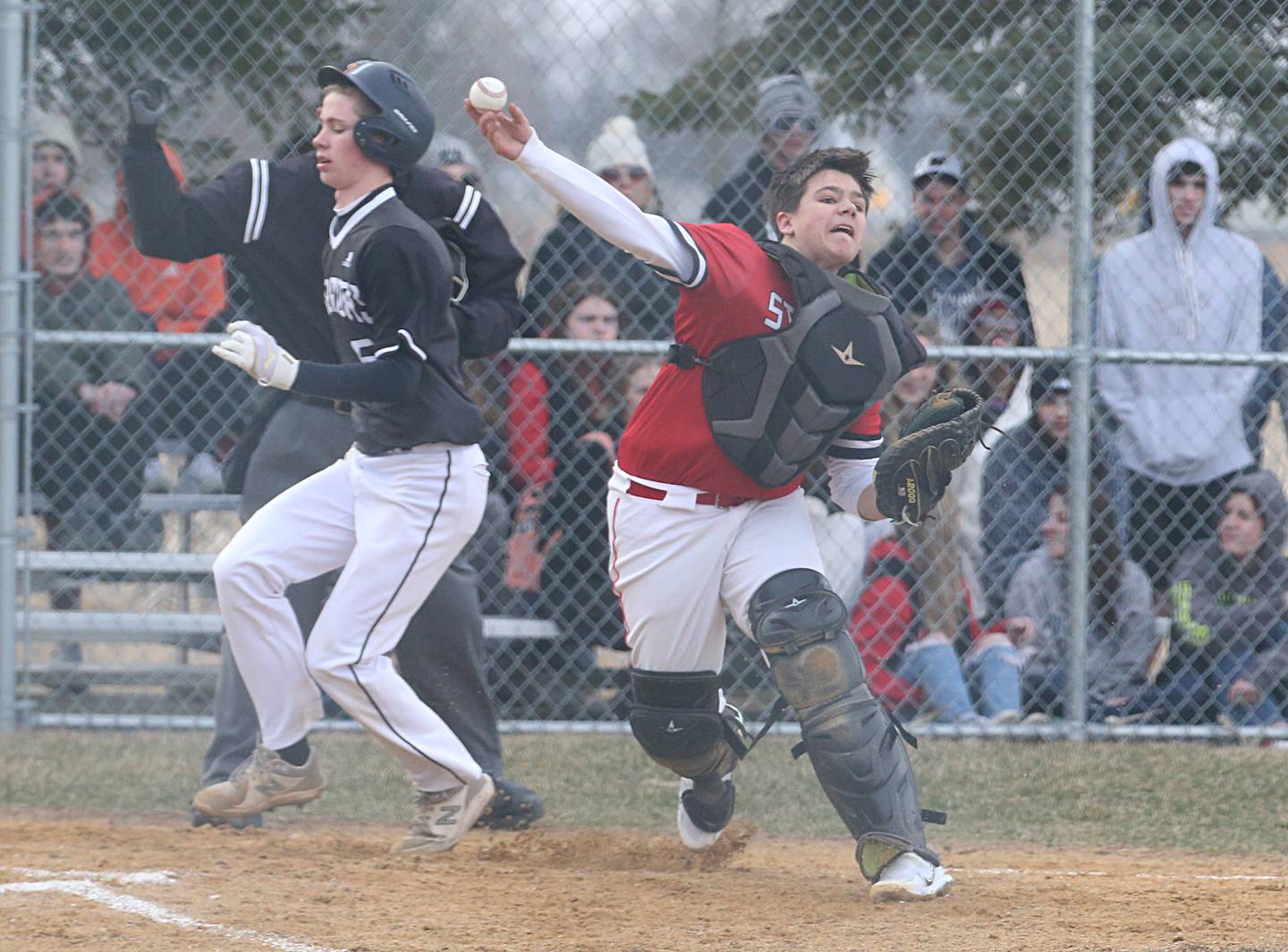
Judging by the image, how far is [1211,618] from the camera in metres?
5.76

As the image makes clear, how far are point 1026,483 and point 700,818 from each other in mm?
2455

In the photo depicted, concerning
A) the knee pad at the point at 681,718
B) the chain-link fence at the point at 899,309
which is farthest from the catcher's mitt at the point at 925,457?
the chain-link fence at the point at 899,309

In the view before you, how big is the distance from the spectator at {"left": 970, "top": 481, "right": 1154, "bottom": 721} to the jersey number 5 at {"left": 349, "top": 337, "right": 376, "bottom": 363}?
8.87 feet

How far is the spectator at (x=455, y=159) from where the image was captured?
226 inches

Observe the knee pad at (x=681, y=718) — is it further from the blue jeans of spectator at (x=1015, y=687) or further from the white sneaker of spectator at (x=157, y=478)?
the white sneaker of spectator at (x=157, y=478)

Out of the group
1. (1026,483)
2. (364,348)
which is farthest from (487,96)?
(1026,483)

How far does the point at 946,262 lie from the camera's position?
5.93m

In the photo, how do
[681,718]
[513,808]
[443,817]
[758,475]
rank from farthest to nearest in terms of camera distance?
[513,808] → [443,817] → [681,718] → [758,475]

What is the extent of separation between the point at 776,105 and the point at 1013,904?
3.22m

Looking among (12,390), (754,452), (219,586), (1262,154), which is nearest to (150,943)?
(219,586)

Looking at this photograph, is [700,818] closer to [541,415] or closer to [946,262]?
[541,415]

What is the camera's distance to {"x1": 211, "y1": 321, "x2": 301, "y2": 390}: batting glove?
3646 millimetres

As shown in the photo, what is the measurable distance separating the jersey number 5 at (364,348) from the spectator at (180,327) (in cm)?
192

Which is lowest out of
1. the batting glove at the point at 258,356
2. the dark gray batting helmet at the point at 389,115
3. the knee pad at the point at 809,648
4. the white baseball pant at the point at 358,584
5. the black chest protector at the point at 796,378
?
the white baseball pant at the point at 358,584
